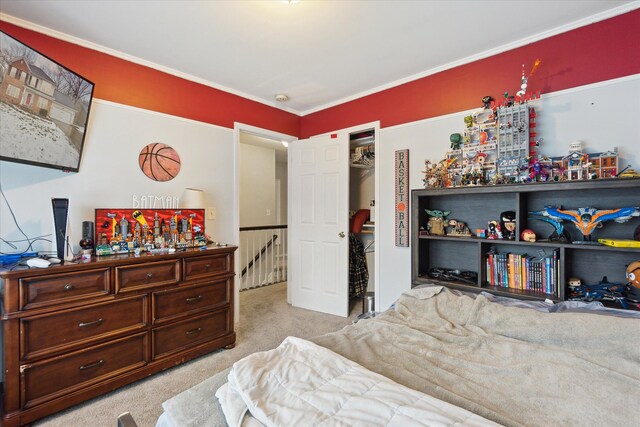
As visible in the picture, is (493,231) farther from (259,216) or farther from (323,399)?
(259,216)

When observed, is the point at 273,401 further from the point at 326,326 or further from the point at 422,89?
the point at 422,89

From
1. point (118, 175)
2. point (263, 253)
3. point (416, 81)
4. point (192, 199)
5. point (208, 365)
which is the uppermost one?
point (416, 81)

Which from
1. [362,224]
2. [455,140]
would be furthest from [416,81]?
[362,224]

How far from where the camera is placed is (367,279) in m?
3.99

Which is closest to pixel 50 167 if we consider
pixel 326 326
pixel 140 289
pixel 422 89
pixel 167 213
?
pixel 167 213

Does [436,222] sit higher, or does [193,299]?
[436,222]

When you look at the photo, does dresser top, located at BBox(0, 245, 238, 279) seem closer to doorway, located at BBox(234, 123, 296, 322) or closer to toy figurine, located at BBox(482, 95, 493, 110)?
doorway, located at BBox(234, 123, 296, 322)

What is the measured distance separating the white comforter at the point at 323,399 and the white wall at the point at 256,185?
4.70 meters

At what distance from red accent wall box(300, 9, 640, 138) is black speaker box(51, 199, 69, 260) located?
2865 millimetres

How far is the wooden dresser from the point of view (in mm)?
1644

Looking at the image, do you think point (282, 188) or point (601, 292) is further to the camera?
point (282, 188)

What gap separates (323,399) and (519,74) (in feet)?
9.14

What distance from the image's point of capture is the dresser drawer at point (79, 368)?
168 cm

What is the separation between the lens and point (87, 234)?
7.11ft
